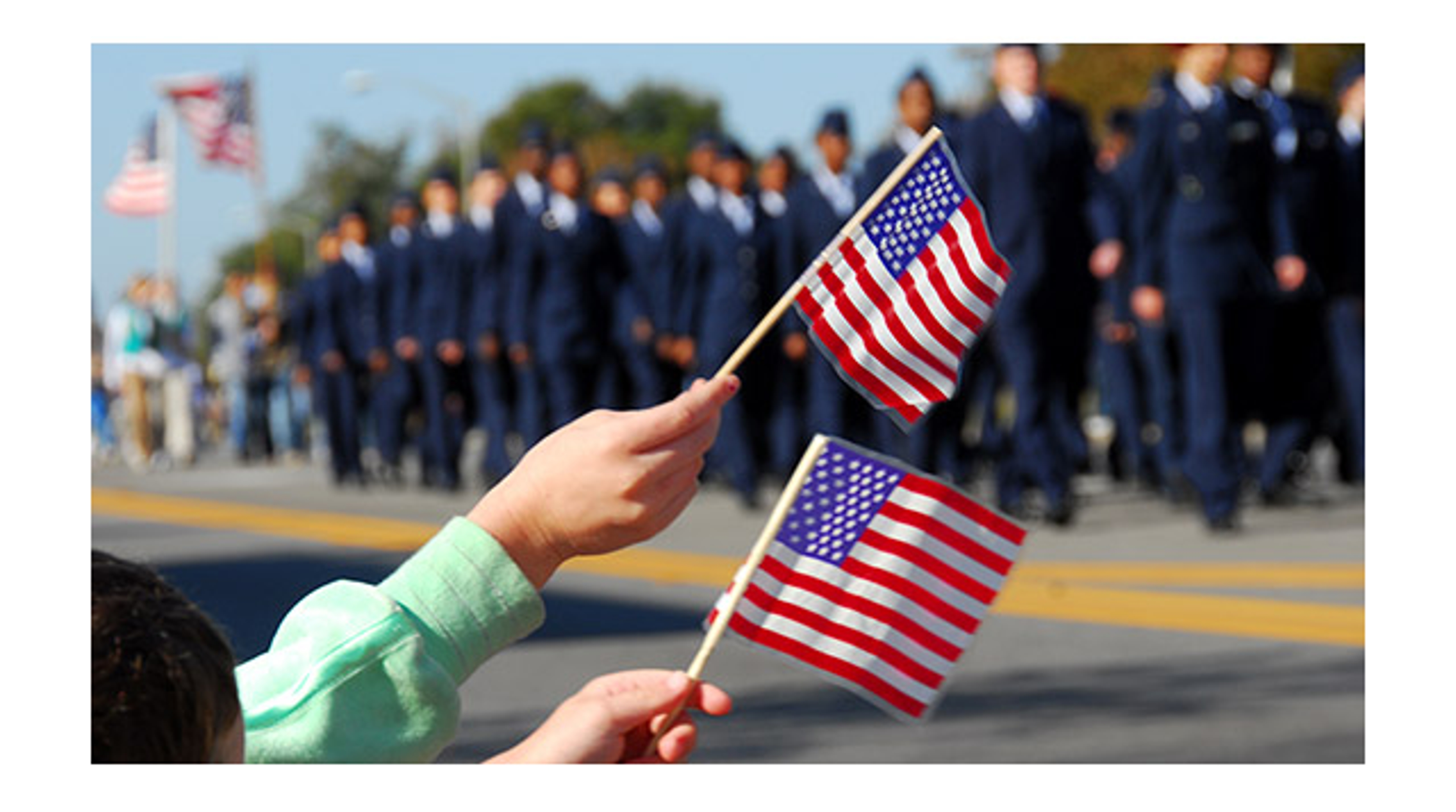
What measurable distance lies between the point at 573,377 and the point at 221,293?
11.4 meters

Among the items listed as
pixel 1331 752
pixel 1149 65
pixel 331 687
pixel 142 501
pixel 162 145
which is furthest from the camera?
pixel 1149 65

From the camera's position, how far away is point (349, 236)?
57.6 feet

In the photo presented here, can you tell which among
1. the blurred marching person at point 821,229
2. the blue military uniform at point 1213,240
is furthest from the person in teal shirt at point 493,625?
the blurred marching person at point 821,229

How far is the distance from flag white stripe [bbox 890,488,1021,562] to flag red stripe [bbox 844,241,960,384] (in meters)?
0.28

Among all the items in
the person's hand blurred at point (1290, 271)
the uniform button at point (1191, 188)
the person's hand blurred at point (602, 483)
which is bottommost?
the person's hand blurred at point (602, 483)

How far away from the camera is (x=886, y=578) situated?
2.32m

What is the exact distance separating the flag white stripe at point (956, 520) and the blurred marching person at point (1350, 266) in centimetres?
959

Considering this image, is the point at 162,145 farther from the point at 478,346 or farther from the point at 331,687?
the point at 331,687

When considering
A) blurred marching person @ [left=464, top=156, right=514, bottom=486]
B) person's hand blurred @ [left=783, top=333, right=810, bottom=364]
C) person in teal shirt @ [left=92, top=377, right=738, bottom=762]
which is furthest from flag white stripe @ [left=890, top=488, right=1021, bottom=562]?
blurred marching person @ [left=464, top=156, right=514, bottom=486]

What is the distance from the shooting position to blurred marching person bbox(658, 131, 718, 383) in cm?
1459

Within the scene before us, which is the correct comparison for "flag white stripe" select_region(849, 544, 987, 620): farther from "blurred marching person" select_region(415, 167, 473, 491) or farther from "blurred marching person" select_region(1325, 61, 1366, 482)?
"blurred marching person" select_region(415, 167, 473, 491)

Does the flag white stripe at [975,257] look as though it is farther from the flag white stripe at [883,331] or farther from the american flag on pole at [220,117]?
the american flag on pole at [220,117]

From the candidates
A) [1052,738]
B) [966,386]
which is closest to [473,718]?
[1052,738]

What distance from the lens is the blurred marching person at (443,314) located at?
15953 mm
